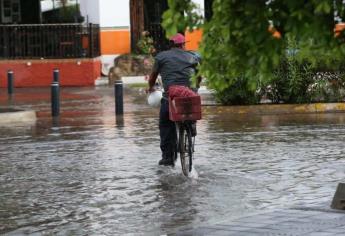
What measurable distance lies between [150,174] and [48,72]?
1987 cm

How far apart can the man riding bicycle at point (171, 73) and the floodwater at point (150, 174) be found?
0.37 m

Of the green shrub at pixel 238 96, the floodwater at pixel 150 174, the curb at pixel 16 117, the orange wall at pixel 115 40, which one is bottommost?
the floodwater at pixel 150 174

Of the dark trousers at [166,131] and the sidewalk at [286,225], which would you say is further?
the dark trousers at [166,131]

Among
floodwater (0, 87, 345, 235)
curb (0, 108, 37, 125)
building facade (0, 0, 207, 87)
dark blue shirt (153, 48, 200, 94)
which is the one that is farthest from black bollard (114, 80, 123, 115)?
building facade (0, 0, 207, 87)

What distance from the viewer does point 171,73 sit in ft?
35.0

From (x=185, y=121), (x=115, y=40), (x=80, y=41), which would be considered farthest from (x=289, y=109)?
(x=115, y=40)

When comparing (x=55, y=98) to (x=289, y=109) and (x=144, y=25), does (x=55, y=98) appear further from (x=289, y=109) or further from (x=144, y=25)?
(x=144, y=25)

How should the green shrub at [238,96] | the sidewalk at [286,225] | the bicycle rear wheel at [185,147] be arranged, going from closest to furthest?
the sidewalk at [286,225]
the bicycle rear wheel at [185,147]
the green shrub at [238,96]

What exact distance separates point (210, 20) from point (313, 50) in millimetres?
585

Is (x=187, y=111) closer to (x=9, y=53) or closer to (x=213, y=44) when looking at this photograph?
(x=213, y=44)

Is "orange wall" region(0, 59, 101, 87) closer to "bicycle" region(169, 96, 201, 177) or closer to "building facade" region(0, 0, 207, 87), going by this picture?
"building facade" region(0, 0, 207, 87)

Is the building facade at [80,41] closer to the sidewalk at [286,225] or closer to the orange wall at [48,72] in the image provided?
the orange wall at [48,72]

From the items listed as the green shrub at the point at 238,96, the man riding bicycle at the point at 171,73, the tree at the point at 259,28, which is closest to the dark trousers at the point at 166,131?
the man riding bicycle at the point at 171,73

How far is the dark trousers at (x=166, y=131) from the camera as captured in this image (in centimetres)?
1088
